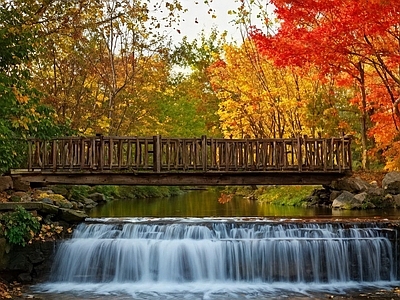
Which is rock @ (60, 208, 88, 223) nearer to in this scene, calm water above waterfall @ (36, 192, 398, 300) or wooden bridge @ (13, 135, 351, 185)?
calm water above waterfall @ (36, 192, 398, 300)

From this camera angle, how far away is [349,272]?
1059cm

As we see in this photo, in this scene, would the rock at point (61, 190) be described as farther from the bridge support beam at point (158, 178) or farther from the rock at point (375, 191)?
the rock at point (375, 191)

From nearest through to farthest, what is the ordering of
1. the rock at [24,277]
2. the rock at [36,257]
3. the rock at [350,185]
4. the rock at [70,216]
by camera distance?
1. the rock at [24,277]
2. the rock at [36,257]
3. the rock at [70,216]
4. the rock at [350,185]

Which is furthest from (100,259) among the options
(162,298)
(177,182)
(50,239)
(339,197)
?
(339,197)

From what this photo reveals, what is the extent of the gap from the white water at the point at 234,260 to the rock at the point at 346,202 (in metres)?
5.36

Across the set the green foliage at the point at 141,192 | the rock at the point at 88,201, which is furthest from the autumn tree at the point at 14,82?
the green foliage at the point at 141,192

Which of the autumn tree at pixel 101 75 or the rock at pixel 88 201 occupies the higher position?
the autumn tree at pixel 101 75

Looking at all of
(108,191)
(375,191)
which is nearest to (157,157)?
(375,191)

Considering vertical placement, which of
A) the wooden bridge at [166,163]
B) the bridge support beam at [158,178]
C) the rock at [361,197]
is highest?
the wooden bridge at [166,163]

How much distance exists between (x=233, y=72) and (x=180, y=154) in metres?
10.2

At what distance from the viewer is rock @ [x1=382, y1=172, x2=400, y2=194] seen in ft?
57.7

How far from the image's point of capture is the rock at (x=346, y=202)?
1650 centimetres

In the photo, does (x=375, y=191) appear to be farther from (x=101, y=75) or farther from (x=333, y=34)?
(x=101, y=75)

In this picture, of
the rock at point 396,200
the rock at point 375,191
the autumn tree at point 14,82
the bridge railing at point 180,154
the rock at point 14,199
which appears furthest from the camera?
the rock at point 375,191
